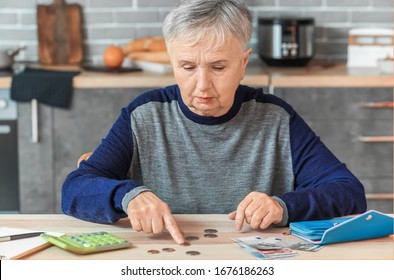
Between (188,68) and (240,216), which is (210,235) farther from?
(188,68)

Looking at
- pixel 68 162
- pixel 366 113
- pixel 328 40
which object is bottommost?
pixel 68 162

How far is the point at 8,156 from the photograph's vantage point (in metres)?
3.73

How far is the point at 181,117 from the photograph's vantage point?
2271mm

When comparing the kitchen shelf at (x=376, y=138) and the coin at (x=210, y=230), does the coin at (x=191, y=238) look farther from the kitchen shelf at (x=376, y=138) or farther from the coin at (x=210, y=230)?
the kitchen shelf at (x=376, y=138)

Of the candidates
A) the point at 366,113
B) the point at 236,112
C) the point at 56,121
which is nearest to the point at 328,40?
the point at 366,113

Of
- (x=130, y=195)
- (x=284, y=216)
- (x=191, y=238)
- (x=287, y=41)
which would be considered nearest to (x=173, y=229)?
(x=191, y=238)

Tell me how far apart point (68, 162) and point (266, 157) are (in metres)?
1.65

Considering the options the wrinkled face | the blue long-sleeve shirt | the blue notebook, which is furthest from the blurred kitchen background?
the blue notebook

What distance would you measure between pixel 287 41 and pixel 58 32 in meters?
1.17

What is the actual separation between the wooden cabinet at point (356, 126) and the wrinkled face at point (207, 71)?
1.53m

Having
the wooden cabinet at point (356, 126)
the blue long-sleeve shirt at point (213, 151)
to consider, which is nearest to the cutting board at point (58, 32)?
the wooden cabinet at point (356, 126)

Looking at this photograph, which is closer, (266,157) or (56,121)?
(266,157)
